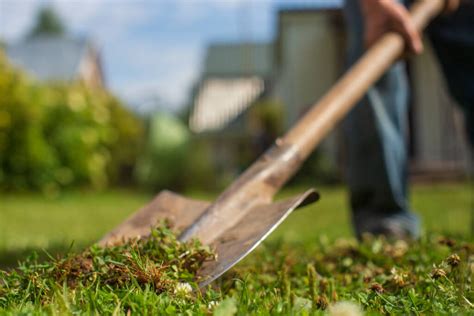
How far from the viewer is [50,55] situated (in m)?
34.3

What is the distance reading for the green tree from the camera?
72.1 metres

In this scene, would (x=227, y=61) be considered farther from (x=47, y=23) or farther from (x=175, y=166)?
(x=47, y=23)

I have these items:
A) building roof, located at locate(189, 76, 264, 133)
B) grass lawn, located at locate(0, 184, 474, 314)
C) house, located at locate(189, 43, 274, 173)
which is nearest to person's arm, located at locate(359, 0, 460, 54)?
grass lawn, located at locate(0, 184, 474, 314)

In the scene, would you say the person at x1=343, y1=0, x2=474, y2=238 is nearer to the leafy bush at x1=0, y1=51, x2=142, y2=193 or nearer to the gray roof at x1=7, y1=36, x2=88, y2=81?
the leafy bush at x1=0, y1=51, x2=142, y2=193

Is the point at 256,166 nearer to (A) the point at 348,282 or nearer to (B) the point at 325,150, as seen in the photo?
(A) the point at 348,282

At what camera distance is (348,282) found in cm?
187

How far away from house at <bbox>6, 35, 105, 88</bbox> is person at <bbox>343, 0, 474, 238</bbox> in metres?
29.9

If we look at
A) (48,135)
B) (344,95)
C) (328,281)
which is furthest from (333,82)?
(328,281)

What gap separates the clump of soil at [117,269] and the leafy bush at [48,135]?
10.0 m

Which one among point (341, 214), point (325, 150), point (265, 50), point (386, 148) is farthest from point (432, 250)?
point (265, 50)

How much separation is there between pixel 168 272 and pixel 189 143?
1274cm

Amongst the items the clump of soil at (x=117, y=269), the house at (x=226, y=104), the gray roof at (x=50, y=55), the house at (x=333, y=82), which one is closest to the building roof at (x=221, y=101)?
the house at (x=226, y=104)

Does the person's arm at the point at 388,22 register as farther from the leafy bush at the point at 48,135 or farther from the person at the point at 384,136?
the leafy bush at the point at 48,135

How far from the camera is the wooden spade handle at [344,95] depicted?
7.51 ft
